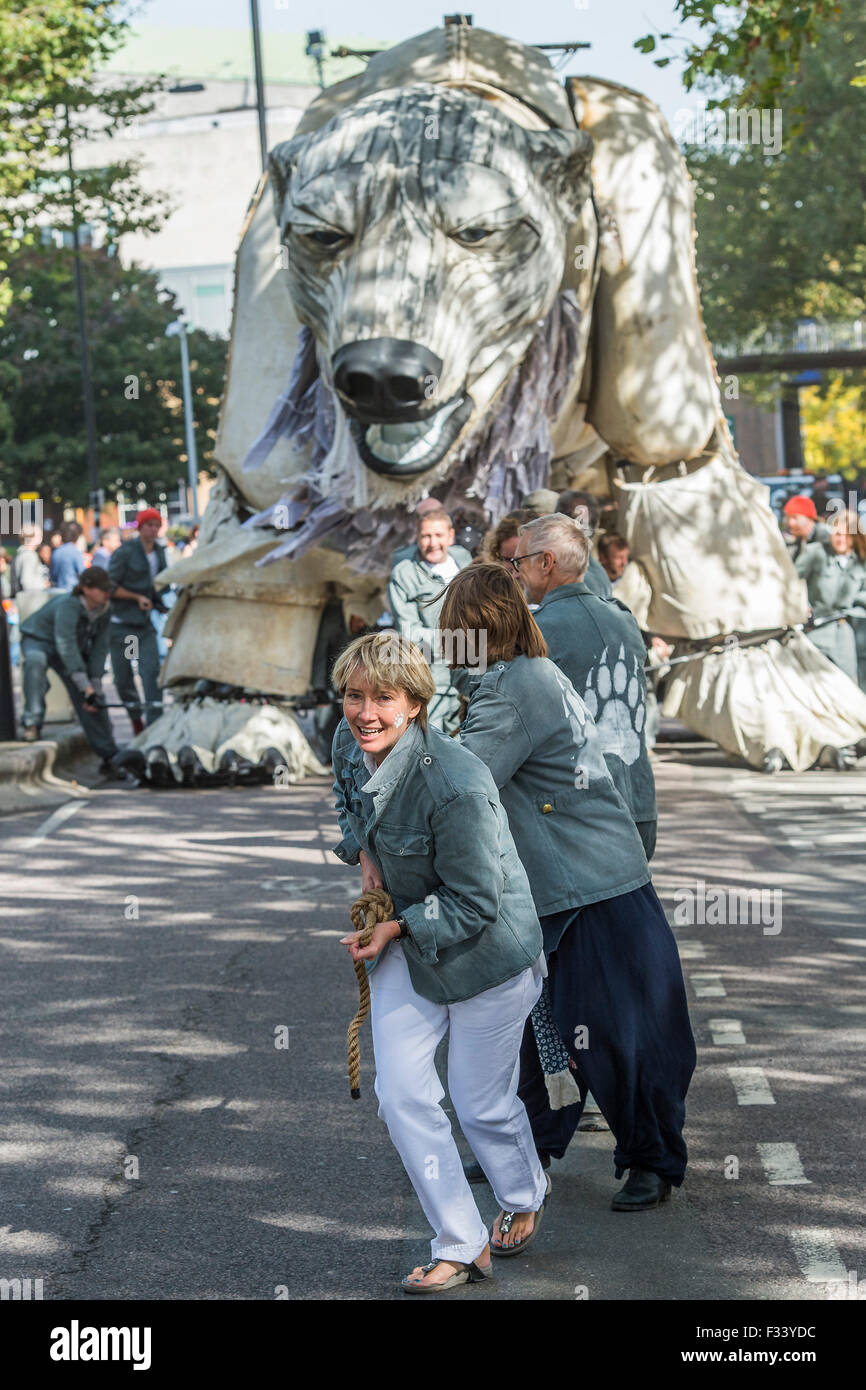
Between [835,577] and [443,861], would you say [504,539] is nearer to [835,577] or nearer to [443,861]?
[443,861]

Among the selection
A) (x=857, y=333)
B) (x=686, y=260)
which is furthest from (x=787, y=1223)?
(x=857, y=333)

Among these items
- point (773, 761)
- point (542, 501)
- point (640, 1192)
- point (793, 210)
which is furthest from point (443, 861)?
point (793, 210)

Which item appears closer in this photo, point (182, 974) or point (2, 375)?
point (182, 974)

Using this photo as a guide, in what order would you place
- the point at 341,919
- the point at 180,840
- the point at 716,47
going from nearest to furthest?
the point at 341,919 < the point at 180,840 < the point at 716,47

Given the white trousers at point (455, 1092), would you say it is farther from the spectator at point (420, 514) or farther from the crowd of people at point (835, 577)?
the crowd of people at point (835, 577)

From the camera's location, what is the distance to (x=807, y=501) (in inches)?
520

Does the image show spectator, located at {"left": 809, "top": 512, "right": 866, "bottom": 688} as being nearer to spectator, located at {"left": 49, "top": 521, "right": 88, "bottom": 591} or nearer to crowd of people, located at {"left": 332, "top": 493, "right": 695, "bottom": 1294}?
crowd of people, located at {"left": 332, "top": 493, "right": 695, "bottom": 1294}

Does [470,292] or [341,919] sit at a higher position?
[470,292]

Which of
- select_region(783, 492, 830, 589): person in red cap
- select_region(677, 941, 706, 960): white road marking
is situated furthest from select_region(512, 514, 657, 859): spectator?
select_region(783, 492, 830, 589): person in red cap

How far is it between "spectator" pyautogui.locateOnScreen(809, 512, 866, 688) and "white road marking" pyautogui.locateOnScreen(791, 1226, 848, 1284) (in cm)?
871

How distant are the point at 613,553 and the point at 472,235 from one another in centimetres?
219

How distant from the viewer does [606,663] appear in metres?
4.84

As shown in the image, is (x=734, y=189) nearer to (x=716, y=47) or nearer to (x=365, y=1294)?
(x=716, y=47)

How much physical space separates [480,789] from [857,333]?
41.6 metres
